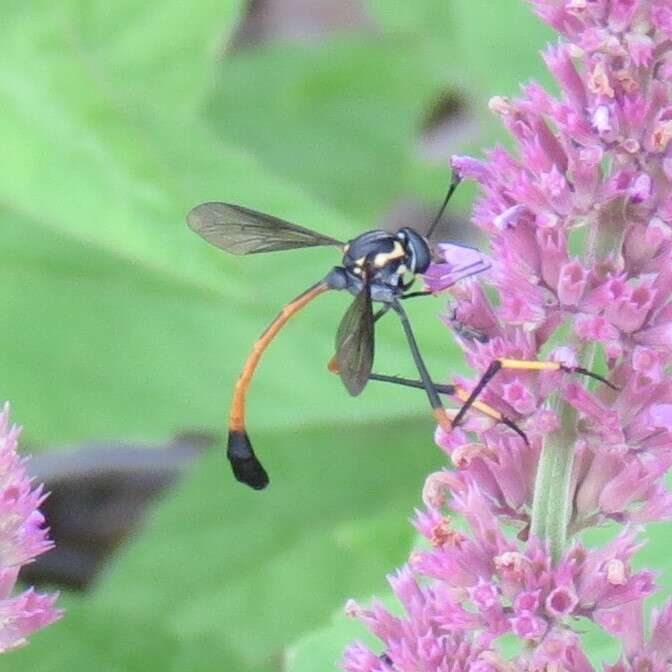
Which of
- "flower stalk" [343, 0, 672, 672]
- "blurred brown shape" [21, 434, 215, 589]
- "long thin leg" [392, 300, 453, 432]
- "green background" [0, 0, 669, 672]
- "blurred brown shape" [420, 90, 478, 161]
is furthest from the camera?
"blurred brown shape" [420, 90, 478, 161]

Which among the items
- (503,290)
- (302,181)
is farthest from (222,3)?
(503,290)

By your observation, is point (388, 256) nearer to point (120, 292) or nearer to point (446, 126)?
point (120, 292)

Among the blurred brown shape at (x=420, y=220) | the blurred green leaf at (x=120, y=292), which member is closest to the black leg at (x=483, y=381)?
the blurred green leaf at (x=120, y=292)

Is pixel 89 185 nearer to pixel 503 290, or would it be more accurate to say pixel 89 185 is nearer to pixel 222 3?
pixel 222 3

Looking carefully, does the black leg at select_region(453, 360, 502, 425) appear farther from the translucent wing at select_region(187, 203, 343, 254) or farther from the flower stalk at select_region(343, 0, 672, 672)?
the translucent wing at select_region(187, 203, 343, 254)

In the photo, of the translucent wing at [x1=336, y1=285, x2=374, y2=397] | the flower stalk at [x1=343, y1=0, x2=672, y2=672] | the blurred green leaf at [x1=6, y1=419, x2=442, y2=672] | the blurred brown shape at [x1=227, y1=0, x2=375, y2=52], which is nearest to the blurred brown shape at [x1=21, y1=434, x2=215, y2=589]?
the blurred green leaf at [x1=6, y1=419, x2=442, y2=672]
